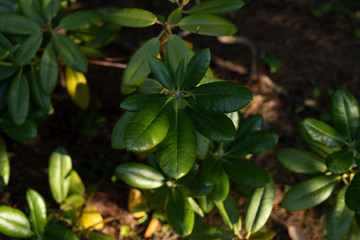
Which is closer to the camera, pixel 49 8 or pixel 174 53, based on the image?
pixel 174 53

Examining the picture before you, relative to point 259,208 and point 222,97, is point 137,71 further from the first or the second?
point 259,208

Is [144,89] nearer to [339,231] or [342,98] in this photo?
[342,98]

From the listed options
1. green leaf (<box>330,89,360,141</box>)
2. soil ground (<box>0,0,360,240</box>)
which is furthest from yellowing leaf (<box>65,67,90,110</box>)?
green leaf (<box>330,89,360,141</box>)

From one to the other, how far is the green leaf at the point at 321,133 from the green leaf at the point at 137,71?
2.44 ft

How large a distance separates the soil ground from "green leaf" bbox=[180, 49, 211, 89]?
32.1 inches

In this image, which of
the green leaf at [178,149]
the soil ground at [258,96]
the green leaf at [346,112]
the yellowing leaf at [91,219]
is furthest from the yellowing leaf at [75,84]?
the green leaf at [346,112]

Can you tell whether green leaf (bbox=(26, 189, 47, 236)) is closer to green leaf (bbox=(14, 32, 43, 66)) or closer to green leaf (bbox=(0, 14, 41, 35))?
green leaf (bbox=(14, 32, 43, 66))

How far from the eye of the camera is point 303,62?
9.26ft

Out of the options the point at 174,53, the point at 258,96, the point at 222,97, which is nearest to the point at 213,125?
the point at 222,97

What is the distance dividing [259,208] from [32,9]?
1.54 meters

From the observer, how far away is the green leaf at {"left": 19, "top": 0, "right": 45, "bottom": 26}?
1.60m

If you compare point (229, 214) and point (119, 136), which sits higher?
point (119, 136)

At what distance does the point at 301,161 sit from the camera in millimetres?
1600

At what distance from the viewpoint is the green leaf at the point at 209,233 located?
4.91ft
